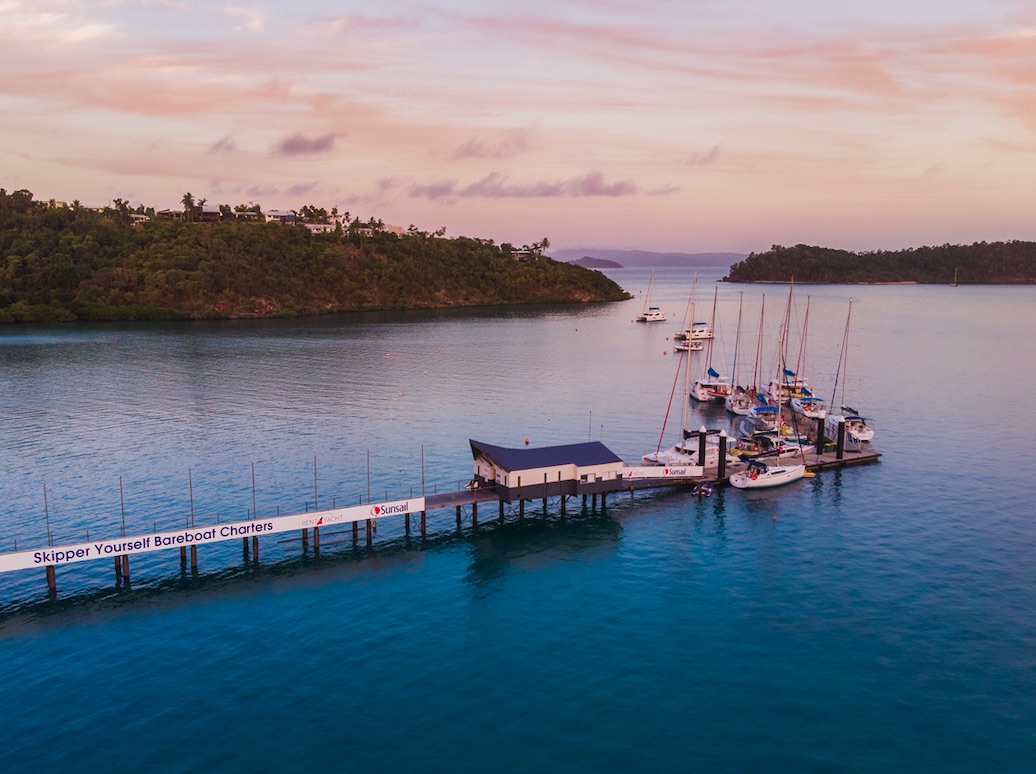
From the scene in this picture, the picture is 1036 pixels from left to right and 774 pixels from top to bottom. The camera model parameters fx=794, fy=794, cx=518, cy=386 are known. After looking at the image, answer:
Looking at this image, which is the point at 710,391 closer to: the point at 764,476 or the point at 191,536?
the point at 764,476

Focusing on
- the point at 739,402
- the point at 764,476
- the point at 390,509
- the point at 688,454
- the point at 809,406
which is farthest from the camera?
the point at 739,402

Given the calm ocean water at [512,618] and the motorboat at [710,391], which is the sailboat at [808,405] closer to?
the calm ocean water at [512,618]

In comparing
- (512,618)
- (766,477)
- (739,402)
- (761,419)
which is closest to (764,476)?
(766,477)

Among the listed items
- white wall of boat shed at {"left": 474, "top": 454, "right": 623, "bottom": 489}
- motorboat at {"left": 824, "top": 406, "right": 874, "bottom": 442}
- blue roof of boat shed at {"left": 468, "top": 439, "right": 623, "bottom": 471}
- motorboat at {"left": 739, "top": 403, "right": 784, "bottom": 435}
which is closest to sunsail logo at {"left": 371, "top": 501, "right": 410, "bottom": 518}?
blue roof of boat shed at {"left": 468, "top": 439, "right": 623, "bottom": 471}

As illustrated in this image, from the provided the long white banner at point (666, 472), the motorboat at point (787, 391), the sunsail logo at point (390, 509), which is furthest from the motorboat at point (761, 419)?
the sunsail logo at point (390, 509)

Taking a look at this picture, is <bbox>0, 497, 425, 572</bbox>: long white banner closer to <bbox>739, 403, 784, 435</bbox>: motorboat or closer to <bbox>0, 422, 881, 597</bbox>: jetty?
<bbox>0, 422, 881, 597</bbox>: jetty

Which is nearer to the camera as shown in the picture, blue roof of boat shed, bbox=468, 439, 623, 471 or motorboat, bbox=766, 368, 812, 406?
blue roof of boat shed, bbox=468, 439, 623, 471
